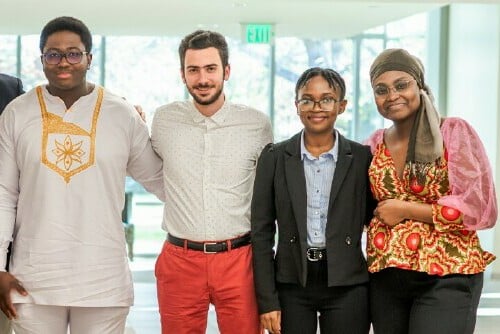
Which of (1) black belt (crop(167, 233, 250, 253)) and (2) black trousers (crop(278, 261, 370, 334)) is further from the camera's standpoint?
(1) black belt (crop(167, 233, 250, 253))

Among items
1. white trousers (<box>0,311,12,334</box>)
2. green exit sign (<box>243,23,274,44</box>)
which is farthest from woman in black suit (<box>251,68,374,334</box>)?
green exit sign (<box>243,23,274,44</box>)

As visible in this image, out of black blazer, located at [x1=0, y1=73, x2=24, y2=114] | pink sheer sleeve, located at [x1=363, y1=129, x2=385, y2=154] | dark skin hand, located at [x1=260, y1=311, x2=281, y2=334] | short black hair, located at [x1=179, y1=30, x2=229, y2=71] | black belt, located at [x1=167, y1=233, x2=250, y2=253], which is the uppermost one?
short black hair, located at [x1=179, y1=30, x2=229, y2=71]

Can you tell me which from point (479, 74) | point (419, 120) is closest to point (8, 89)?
point (419, 120)

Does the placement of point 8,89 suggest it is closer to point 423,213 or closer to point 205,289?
point 205,289

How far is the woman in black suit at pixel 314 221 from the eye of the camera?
324 cm

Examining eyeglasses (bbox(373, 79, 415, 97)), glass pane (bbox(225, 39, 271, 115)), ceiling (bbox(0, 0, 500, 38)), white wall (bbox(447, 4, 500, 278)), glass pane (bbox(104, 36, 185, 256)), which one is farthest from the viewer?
Answer: glass pane (bbox(225, 39, 271, 115))

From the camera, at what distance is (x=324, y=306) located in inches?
129

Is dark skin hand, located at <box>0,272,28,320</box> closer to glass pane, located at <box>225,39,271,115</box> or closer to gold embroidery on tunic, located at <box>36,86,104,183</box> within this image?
gold embroidery on tunic, located at <box>36,86,104,183</box>

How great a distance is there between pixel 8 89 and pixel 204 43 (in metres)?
0.86

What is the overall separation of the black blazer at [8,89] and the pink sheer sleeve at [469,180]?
1806 millimetres

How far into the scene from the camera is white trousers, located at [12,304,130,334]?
326cm

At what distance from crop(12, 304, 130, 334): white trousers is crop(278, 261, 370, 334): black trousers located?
0.68 meters

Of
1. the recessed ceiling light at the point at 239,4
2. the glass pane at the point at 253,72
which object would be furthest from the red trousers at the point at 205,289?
the glass pane at the point at 253,72

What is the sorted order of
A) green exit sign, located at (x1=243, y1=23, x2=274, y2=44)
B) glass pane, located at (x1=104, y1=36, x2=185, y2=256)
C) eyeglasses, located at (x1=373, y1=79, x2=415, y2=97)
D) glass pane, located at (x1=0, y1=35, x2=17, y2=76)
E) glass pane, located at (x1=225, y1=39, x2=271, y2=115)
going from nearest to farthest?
eyeglasses, located at (x1=373, y1=79, x2=415, y2=97) < green exit sign, located at (x1=243, y1=23, x2=274, y2=44) < glass pane, located at (x1=0, y1=35, x2=17, y2=76) < glass pane, located at (x1=104, y1=36, x2=185, y2=256) < glass pane, located at (x1=225, y1=39, x2=271, y2=115)
